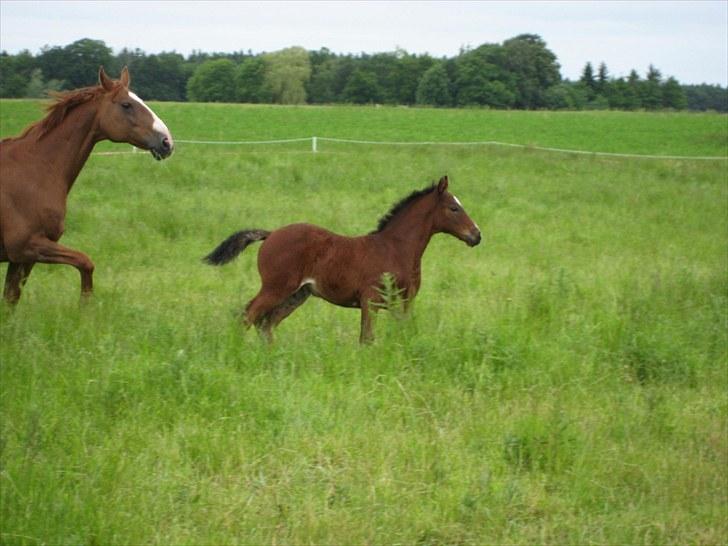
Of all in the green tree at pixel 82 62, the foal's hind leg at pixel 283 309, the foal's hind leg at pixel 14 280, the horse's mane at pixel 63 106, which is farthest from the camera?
the green tree at pixel 82 62

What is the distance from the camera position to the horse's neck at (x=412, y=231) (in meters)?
7.84

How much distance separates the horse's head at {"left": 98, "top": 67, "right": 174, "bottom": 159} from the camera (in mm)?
A: 8203

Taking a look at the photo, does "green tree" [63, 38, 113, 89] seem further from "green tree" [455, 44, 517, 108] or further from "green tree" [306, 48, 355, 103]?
"green tree" [306, 48, 355, 103]

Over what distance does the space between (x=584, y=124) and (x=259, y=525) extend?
39.6 meters

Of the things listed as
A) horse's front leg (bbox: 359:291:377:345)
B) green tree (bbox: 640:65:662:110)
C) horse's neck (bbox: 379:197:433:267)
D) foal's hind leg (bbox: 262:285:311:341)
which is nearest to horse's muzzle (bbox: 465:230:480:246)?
horse's neck (bbox: 379:197:433:267)

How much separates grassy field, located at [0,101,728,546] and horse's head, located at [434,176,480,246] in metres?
0.74

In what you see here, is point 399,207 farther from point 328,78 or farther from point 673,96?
point 328,78

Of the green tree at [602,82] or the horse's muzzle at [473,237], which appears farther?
the green tree at [602,82]

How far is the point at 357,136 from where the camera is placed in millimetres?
35312

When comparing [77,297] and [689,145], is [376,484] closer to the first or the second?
[77,297]

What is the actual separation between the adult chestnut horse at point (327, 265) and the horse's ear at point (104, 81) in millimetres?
1879

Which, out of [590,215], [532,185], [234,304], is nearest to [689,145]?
[532,185]

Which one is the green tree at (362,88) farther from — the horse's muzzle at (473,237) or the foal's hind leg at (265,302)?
the foal's hind leg at (265,302)

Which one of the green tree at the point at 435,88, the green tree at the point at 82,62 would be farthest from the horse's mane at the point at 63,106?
the green tree at the point at 435,88
